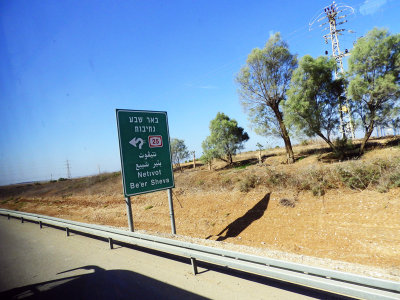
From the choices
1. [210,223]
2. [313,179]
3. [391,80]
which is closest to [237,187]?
[210,223]

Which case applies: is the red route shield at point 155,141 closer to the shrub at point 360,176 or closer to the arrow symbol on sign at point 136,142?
the arrow symbol on sign at point 136,142

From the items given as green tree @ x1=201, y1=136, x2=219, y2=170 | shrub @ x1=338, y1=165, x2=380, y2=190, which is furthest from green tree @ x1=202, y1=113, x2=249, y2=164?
shrub @ x1=338, y1=165, x2=380, y2=190

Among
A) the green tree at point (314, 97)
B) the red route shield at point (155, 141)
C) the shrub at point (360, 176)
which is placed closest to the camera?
the red route shield at point (155, 141)

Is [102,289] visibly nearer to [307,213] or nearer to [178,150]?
[307,213]

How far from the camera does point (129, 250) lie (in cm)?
629

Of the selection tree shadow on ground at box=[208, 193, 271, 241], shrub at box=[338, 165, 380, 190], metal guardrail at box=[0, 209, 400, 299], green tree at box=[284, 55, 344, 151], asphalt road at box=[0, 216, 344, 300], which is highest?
green tree at box=[284, 55, 344, 151]

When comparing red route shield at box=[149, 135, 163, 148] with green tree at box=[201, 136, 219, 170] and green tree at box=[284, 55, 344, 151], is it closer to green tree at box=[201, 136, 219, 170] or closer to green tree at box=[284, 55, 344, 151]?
green tree at box=[284, 55, 344, 151]

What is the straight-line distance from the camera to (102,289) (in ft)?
13.5

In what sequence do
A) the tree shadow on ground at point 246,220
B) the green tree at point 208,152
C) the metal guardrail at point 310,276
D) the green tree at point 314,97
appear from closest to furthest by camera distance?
1. the metal guardrail at point 310,276
2. the tree shadow on ground at point 246,220
3. the green tree at point 314,97
4. the green tree at point 208,152

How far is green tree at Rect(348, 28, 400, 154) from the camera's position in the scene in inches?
591

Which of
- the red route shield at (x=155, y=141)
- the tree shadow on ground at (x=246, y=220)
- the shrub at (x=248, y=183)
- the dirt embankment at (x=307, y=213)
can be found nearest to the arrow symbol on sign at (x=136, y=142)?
the red route shield at (x=155, y=141)

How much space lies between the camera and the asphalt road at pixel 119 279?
374cm

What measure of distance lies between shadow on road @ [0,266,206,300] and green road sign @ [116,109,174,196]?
8.34 ft

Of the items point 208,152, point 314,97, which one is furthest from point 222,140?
point 314,97
